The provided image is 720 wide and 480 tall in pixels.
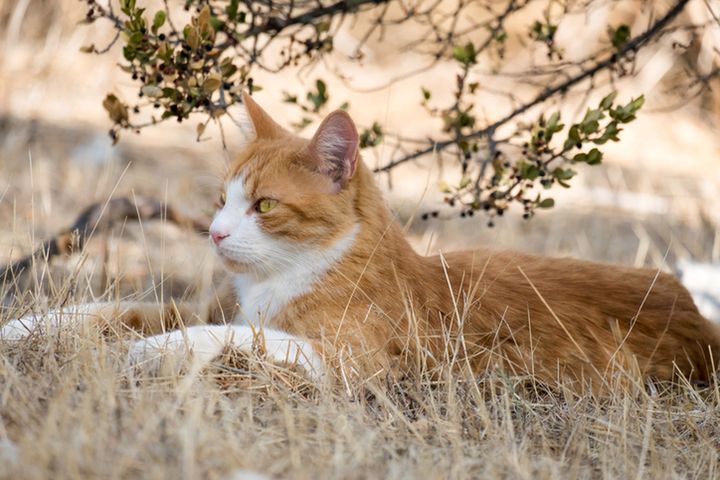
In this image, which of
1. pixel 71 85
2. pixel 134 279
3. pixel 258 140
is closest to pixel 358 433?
pixel 258 140

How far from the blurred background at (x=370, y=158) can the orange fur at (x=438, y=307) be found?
34.3 inches

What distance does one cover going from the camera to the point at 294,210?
2768 millimetres

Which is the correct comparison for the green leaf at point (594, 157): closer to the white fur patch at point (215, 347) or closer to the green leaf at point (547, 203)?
the green leaf at point (547, 203)

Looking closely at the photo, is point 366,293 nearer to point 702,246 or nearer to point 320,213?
point 320,213

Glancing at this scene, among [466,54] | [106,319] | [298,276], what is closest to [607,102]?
[466,54]

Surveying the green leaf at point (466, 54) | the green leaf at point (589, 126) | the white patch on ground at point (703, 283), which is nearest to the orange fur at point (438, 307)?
the green leaf at point (589, 126)

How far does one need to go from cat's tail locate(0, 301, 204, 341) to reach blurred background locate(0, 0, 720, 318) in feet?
1.56

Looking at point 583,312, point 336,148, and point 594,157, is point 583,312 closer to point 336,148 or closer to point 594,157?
point 594,157

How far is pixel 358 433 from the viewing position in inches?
85.9

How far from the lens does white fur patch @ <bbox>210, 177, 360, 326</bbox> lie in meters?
2.74

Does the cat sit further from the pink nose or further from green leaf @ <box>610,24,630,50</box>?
green leaf @ <box>610,24,630,50</box>

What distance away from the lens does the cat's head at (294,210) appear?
8.99 feet

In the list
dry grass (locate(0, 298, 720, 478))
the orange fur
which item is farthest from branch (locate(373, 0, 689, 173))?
dry grass (locate(0, 298, 720, 478))

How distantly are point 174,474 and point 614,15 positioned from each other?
29.0 ft
